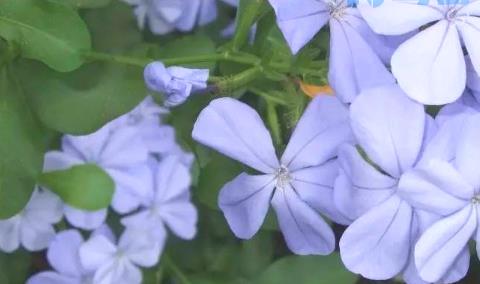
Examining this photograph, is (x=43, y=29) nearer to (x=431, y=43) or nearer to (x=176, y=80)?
(x=176, y=80)

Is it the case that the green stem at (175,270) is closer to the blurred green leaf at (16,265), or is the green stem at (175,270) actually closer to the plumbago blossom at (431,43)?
the blurred green leaf at (16,265)

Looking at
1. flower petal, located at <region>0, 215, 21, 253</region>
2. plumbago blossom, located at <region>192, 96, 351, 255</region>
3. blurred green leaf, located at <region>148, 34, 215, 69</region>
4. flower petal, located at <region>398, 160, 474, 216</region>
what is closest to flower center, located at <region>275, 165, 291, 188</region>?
plumbago blossom, located at <region>192, 96, 351, 255</region>

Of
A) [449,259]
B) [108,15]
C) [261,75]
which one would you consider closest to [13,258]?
[108,15]

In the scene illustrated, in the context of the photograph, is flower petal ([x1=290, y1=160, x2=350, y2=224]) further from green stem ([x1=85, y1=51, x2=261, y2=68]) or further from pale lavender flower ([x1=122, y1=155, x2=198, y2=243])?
pale lavender flower ([x1=122, y1=155, x2=198, y2=243])

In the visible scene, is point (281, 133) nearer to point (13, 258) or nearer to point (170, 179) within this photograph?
point (170, 179)

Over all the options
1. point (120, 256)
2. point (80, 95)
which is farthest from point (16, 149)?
point (120, 256)

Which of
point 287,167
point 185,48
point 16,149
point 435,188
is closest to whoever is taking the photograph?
point 435,188
